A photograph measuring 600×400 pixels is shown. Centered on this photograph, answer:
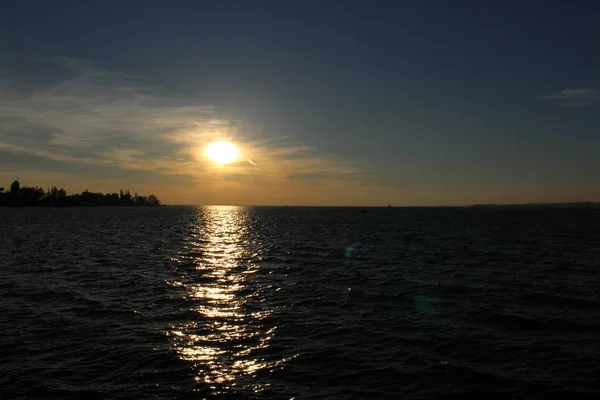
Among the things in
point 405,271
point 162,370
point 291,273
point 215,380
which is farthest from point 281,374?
point 405,271

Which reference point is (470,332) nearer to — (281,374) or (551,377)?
(551,377)

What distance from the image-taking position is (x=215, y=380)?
1719 centimetres

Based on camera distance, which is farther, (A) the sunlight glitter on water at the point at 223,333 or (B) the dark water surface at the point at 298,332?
(A) the sunlight glitter on water at the point at 223,333

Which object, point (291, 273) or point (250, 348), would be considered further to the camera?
point (291, 273)

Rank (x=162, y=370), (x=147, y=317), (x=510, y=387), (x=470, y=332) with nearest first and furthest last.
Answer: (x=510, y=387) < (x=162, y=370) < (x=470, y=332) < (x=147, y=317)

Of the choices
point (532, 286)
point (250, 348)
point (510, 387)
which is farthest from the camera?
point (532, 286)

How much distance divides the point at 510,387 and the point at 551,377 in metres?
2.31

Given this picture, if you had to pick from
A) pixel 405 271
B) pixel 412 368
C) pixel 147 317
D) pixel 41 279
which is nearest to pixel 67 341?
pixel 147 317

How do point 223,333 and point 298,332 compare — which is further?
point 298,332

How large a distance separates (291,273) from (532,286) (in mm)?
21659

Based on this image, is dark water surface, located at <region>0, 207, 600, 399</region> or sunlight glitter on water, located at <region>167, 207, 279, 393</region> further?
sunlight glitter on water, located at <region>167, 207, 279, 393</region>

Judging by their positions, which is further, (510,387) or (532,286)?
(532,286)

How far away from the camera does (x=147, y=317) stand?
25984mm

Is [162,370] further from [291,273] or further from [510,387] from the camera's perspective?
[291,273]
